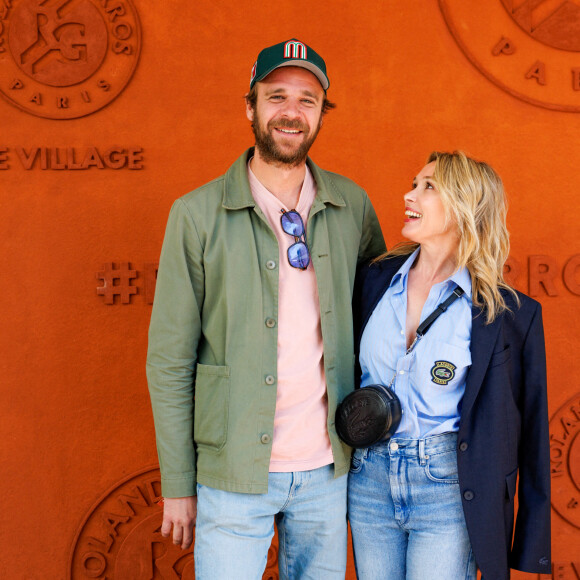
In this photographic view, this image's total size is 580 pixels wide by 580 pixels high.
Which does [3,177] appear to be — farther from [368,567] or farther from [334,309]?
[368,567]

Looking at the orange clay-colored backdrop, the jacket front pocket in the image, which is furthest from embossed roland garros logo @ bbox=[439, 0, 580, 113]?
the jacket front pocket

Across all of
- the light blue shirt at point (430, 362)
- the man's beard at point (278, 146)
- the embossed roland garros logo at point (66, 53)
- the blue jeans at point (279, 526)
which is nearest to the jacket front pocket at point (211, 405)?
the blue jeans at point (279, 526)

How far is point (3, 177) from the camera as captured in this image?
2.87 m

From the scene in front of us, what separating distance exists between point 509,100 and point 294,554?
223cm

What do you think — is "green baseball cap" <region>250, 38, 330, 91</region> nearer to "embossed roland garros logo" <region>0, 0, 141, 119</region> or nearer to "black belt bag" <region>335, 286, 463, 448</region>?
"black belt bag" <region>335, 286, 463, 448</region>

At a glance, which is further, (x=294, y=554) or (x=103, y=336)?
(x=103, y=336)

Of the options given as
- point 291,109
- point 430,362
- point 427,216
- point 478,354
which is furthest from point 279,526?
point 291,109

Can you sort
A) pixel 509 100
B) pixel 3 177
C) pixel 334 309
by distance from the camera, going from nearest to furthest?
1. pixel 334 309
2. pixel 3 177
3. pixel 509 100

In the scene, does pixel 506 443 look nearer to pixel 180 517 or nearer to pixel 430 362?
pixel 430 362

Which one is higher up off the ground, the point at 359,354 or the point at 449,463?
the point at 359,354

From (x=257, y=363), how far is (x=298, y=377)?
0.44 feet

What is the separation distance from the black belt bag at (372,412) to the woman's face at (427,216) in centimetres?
21

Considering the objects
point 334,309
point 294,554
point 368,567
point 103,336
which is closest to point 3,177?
point 103,336

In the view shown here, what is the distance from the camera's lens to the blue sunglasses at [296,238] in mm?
2023
